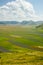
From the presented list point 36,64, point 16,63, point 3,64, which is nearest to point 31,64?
point 36,64

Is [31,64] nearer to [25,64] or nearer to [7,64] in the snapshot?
[25,64]

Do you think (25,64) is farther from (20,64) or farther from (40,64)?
(40,64)

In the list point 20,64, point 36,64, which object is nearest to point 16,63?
point 20,64

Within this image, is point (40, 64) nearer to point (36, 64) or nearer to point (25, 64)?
point (36, 64)

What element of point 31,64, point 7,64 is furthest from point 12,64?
point 31,64

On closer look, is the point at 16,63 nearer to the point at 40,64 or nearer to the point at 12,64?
the point at 12,64
